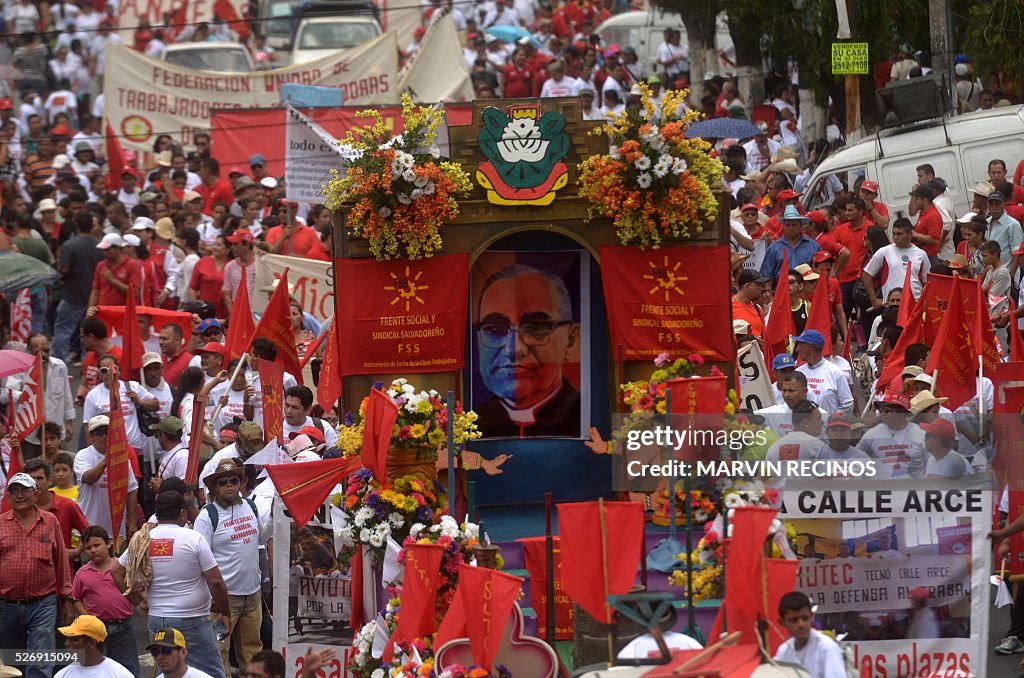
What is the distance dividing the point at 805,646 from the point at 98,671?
15.6 feet

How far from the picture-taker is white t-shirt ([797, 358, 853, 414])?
16438 millimetres

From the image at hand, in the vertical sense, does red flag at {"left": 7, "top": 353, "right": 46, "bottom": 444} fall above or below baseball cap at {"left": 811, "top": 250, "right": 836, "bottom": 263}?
below

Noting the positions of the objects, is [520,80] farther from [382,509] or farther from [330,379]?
[382,509]

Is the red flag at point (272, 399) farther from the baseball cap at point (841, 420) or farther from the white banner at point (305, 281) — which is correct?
the white banner at point (305, 281)

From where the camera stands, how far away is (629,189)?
1489 centimetres

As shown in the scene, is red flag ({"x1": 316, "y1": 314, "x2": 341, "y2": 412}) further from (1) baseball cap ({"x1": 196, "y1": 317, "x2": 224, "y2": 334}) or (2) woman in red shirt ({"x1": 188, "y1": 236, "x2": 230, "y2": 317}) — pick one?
(2) woman in red shirt ({"x1": 188, "y1": 236, "x2": 230, "y2": 317})

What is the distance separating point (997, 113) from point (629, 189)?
372 inches

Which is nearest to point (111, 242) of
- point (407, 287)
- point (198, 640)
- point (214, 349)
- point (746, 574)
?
point (214, 349)

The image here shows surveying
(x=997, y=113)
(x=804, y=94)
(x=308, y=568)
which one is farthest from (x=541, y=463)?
(x=804, y=94)

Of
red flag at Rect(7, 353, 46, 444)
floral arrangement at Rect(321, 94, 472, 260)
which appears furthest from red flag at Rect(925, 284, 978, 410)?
red flag at Rect(7, 353, 46, 444)

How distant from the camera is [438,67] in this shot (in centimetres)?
3319

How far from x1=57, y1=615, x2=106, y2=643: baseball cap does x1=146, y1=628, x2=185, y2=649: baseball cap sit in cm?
36

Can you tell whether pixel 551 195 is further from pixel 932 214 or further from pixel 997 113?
pixel 997 113

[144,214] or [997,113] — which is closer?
[997,113]
